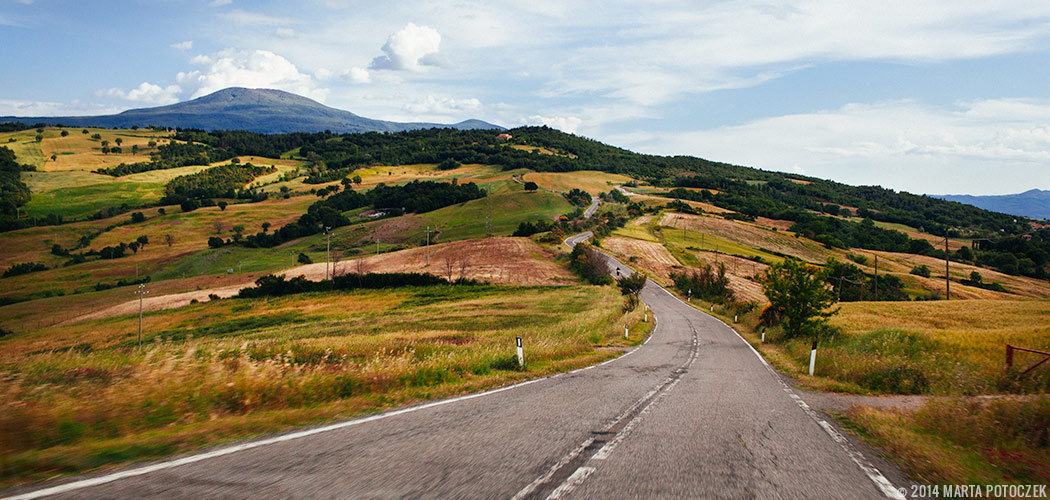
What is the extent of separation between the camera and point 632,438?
6383mm

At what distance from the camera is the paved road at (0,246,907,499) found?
4.48 metres

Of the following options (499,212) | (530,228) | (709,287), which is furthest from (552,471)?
(499,212)

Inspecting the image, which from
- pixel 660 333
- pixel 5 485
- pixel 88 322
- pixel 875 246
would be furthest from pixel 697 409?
pixel 875 246

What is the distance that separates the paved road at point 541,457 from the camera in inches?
177

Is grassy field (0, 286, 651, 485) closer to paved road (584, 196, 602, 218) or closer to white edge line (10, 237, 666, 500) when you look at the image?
white edge line (10, 237, 666, 500)

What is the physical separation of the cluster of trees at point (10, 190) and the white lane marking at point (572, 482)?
553 feet

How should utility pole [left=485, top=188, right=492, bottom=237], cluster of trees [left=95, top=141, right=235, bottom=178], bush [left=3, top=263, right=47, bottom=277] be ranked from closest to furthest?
bush [left=3, top=263, right=47, bottom=277] < utility pole [left=485, top=188, right=492, bottom=237] < cluster of trees [left=95, top=141, right=235, bottom=178]

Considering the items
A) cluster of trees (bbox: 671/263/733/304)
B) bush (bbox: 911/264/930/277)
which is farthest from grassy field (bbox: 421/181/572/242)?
bush (bbox: 911/264/930/277)

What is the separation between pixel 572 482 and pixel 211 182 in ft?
665

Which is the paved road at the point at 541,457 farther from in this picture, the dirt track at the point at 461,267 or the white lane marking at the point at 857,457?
the dirt track at the point at 461,267

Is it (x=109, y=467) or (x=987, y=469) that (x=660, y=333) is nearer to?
(x=987, y=469)

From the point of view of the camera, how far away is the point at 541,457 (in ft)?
17.9

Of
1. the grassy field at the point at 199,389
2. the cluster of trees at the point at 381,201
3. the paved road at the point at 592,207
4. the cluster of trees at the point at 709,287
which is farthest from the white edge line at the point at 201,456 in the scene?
the cluster of trees at the point at 381,201

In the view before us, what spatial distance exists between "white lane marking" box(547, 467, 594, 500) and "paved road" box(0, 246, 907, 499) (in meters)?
0.02
